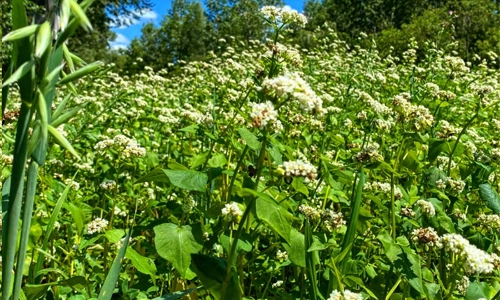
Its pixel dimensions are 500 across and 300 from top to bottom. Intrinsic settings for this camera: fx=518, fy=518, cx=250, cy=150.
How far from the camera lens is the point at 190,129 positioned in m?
2.02

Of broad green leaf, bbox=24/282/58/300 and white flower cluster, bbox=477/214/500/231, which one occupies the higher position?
white flower cluster, bbox=477/214/500/231

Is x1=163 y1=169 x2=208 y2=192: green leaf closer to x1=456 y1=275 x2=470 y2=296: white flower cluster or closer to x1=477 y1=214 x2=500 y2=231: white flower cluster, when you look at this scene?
x1=456 y1=275 x2=470 y2=296: white flower cluster

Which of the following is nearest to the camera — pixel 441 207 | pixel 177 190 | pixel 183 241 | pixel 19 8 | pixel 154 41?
pixel 19 8

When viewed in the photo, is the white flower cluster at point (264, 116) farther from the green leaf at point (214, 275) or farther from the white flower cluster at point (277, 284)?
the white flower cluster at point (277, 284)

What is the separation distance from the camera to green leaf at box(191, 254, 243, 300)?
1208mm

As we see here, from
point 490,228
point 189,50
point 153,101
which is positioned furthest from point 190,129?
point 189,50

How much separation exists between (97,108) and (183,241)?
4.33 metres

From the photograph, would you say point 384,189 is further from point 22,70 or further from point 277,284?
point 22,70

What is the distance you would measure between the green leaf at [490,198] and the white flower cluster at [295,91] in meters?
1.07

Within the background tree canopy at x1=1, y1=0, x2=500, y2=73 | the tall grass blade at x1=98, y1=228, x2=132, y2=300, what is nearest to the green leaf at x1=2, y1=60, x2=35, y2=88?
the tall grass blade at x1=98, y1=228, x2=132, y2=300

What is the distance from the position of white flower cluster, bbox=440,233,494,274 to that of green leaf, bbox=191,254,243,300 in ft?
1.93

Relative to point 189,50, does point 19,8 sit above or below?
below

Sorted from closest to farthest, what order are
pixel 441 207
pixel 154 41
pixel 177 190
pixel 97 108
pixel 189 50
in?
pixel 441 207 < pixel 177 190 < pixel 97 108 < pixel 189 50 < pixel 154 41

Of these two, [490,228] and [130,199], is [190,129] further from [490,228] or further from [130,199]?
[490,228]
